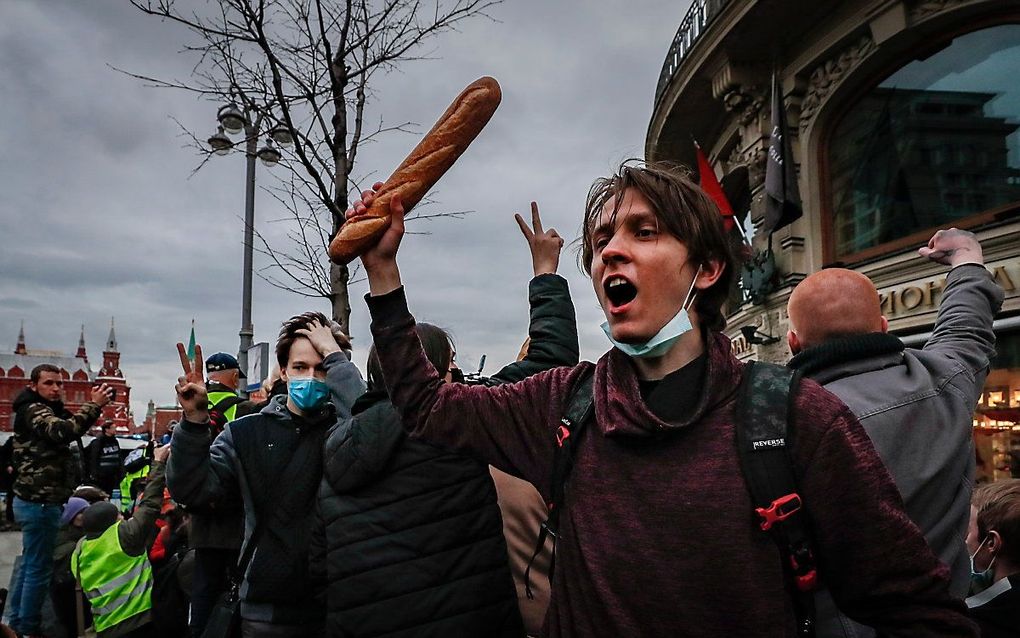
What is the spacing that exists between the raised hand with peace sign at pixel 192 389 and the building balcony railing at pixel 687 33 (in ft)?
33.4

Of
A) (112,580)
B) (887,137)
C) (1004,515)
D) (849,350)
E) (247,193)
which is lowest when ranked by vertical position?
(112,580)

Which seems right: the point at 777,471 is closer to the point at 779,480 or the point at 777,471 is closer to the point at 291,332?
the point at 779,480

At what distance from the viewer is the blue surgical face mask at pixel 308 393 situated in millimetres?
3096

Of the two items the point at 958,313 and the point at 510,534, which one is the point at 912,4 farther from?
the point at 510,534

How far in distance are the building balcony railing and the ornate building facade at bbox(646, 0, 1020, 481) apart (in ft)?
0.22

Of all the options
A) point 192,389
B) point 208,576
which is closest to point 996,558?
point 192,389

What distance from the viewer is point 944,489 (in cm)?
191

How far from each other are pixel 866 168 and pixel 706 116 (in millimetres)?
4301

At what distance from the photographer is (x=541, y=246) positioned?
2.24 m

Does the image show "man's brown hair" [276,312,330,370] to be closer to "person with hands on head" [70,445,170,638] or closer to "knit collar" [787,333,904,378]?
"person with hands on head" [70,445,170,638]

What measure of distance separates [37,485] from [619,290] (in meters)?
6.03

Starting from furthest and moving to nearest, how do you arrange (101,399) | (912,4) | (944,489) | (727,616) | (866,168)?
(866,168), (912,4), (101,399), (944,489), (727,616)

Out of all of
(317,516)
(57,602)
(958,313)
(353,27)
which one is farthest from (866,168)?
(57,602)

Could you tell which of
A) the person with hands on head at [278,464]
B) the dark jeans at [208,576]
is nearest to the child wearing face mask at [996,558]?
the person with hands on head at [278,464]
